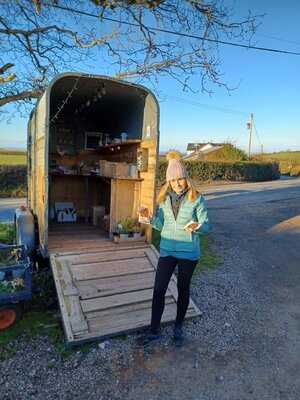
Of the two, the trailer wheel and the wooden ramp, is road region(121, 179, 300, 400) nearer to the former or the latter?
the wooden ramp

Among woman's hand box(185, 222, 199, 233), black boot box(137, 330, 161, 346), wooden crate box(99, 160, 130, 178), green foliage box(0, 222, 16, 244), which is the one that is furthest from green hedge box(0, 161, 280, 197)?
woman's hand box(185, 222, 199, 233)

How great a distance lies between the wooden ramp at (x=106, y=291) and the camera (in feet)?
11.5

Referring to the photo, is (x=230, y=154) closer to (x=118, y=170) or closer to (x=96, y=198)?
(x=96, y=198)

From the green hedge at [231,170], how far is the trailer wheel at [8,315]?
1717 cm

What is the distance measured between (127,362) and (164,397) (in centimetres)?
55

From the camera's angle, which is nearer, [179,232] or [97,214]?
[179,232]

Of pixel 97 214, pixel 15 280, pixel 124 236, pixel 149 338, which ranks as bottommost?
pixel 149 338

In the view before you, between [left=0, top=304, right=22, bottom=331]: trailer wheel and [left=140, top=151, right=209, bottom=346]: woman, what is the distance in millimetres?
1494

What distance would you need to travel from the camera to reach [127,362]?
10.1ft

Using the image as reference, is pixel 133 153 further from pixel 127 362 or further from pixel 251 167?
pixel 251 167

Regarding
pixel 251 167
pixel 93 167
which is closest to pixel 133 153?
pixel 93 167

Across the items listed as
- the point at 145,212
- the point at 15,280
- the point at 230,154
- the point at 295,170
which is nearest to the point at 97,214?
the point at 145,212

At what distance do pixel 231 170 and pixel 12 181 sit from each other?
15.9m

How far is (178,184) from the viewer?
3227mm
